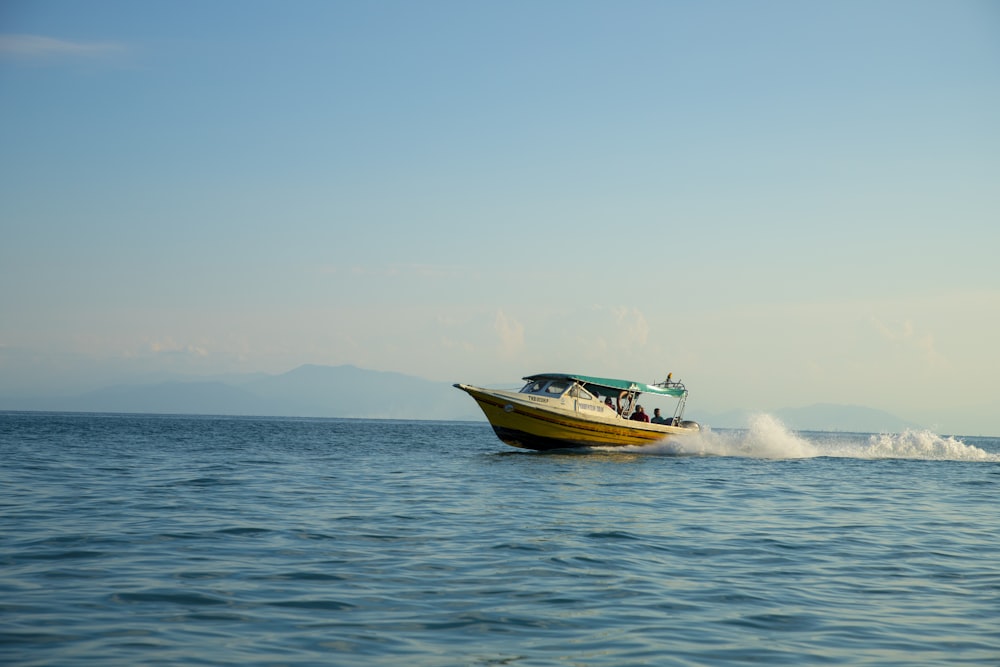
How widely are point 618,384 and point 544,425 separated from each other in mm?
4442

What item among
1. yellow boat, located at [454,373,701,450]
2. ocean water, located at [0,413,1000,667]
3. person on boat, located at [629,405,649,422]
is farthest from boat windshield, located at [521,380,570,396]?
ocean water, located at [0,413,1000,667]

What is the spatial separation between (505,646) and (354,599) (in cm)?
241

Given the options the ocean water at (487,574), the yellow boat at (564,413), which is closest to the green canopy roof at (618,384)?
the yellow boat at (564,413)

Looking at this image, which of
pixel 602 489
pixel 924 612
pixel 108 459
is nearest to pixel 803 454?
pixel 602 489

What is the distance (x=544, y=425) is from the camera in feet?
125

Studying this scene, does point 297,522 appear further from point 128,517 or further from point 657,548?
point 657,548

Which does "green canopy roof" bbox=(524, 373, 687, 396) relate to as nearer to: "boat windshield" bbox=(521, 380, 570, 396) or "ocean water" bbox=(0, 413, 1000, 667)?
"boat windshield" bbox=(521, 380, 570, 396)

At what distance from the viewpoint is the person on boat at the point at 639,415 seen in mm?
40969

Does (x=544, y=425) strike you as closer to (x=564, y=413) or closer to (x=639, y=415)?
(x=564, y=413)

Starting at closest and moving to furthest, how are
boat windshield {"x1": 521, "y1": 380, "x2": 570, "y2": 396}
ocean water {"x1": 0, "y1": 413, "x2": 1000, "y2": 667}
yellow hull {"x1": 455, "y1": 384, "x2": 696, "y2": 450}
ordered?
ocean water {"x1": 0, "y1": 413, "x2": 1000, "y2": 667} < yellow hull {"x1": 455, "y1": 384, "x2": 696, "y2": 450} < boat windshield {"x1": 521, "y1": 380, "x2": 570, "y2": 396}

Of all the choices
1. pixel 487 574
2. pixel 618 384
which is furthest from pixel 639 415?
pixel 487 574

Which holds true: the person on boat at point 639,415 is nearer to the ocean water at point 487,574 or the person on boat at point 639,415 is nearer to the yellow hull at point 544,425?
the yellow hull at point 544,425

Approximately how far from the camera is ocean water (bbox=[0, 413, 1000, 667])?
848 cm

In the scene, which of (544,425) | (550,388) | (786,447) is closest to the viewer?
(544,425)
